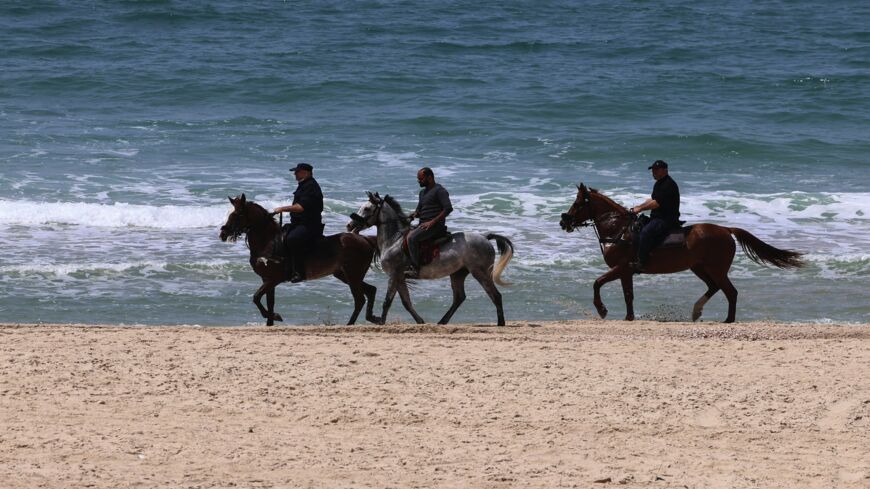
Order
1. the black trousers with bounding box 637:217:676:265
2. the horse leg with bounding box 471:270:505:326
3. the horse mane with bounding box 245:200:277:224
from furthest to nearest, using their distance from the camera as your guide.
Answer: the black trousers with bounding box 637:217:676:265, the horse leg with bounding box 471:270:505:326, the horse mane with bounding box 245:200:277:224

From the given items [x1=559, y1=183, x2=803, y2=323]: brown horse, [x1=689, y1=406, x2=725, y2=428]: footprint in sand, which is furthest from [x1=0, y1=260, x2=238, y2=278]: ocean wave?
[x1=689, y1=406, x2=725, y2=428]: footprint in sand

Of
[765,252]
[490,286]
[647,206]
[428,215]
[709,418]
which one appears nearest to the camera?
[709,418]

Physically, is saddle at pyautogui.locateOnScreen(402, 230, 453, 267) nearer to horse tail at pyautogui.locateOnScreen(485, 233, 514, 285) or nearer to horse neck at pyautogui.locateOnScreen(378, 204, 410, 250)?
horse neck at pyautogui.locateOnScreen(378, 204, 410, 250)

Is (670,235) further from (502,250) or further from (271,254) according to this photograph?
(271,254)

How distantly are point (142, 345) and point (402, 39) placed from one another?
97.6 ft

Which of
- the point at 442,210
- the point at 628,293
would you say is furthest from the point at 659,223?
the point at 442,210

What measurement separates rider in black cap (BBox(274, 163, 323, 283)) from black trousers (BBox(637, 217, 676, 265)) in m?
3.93

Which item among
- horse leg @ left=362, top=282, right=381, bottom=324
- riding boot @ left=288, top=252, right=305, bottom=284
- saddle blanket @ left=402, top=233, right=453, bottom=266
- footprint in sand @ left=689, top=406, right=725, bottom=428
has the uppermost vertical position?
saddle blanket @ left=402, top=233, right=453, bottom=266

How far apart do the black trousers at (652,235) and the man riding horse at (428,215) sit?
8.64 ft

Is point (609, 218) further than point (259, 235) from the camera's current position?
Yes

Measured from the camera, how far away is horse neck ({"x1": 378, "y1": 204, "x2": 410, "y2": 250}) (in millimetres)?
14695

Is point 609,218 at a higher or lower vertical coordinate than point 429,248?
higher

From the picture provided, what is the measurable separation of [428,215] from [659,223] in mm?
2999

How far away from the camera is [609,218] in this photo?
15.9m
